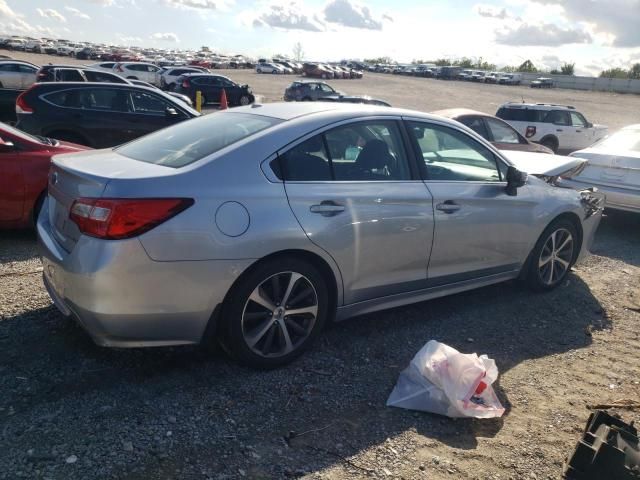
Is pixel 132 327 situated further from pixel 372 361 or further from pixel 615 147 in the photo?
pixel 615 147

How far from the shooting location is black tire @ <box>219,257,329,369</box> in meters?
3.35

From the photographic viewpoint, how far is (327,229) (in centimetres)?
356

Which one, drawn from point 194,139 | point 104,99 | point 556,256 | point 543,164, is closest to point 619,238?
point 543,164

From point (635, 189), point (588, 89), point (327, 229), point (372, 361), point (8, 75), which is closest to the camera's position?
point (327, 229)

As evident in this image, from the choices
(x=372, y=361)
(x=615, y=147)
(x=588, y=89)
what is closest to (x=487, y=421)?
(x=372, y=361)

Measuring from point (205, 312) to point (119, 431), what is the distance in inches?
29.4

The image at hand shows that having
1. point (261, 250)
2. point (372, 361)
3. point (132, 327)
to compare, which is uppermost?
point (261, 250)

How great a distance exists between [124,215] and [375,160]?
177 cm

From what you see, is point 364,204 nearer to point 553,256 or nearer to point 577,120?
point 553,256

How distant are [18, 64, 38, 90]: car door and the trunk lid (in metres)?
22.7

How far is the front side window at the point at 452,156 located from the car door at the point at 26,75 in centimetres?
2325

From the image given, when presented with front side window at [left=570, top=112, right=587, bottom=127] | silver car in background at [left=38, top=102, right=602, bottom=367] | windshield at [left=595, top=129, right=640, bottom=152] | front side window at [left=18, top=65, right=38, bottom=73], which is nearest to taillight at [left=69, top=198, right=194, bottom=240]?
silver car in background at [left=38, top=102, right=602, bottom=367]

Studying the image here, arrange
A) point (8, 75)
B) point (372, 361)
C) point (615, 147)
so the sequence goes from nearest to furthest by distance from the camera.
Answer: point (372, 361) → point (615, 147) → point (8, 75)

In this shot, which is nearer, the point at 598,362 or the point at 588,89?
the point at 598,362
